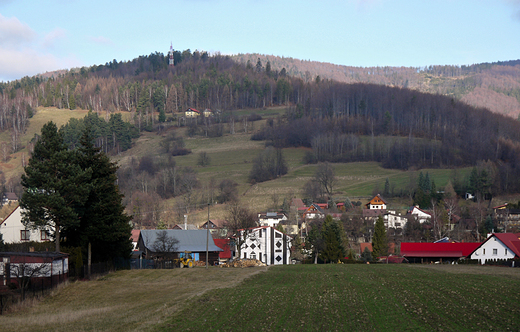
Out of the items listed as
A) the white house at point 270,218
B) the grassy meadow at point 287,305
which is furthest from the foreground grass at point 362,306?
the white house at point 270,218

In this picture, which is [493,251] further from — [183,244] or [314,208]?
[314,208]

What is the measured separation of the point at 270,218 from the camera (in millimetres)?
100188

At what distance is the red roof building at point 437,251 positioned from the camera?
211 ft

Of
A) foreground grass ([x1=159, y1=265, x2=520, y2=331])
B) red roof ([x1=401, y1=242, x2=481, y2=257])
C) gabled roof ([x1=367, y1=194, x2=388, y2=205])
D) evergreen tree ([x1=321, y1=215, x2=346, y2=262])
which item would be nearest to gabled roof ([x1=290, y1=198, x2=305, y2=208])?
gabled roof ([x1=367, y1=194, x2=388, y2=205])

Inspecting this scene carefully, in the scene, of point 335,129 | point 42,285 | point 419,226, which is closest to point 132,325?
point 42,285

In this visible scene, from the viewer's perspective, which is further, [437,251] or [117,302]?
[437,251]

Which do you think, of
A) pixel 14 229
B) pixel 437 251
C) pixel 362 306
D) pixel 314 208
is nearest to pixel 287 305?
pixel 362 306

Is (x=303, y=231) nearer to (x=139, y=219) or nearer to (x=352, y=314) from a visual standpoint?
(x=139, y=219)

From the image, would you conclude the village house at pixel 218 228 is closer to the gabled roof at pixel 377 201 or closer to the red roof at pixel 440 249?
the red roof at pixel 440 249

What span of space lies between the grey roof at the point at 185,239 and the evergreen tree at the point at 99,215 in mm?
19532

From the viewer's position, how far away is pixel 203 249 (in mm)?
64875

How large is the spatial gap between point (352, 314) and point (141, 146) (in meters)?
152

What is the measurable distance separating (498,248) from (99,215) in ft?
146

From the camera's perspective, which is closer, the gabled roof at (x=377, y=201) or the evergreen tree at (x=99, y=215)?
the evergreen tree at (x=99, y=215)
